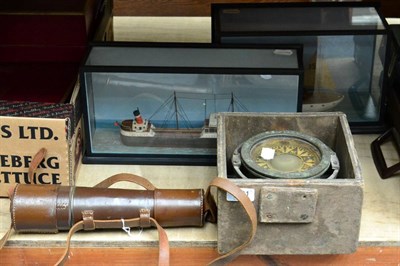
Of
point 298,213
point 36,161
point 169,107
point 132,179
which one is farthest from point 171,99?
point 298,213

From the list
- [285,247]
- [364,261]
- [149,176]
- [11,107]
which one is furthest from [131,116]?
[364,261]

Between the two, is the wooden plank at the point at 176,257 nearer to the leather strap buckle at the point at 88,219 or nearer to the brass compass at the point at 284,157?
the leather strap buckle at the point at 88,219

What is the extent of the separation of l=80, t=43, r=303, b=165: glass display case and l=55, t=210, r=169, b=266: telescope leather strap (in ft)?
0.82

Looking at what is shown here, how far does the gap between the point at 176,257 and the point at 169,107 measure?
36cm

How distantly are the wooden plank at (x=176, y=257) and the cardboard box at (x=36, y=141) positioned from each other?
156 mm

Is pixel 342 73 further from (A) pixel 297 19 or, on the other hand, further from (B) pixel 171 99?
(B) pixel 171 99

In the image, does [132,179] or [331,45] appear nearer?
[132,179]

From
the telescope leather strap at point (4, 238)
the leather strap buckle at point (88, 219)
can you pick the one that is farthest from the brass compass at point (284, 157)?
the telescope leather strap at point (4, 238)

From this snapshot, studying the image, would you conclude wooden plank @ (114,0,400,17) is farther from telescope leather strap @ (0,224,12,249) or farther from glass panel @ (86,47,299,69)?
telescope leather strap @ (0,224,12,249)

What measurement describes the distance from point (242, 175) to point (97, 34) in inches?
25.0

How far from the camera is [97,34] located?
187 cm

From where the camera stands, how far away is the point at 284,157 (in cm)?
148

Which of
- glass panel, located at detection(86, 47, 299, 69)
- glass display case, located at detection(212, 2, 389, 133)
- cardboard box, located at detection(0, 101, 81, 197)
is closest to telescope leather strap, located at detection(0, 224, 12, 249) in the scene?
cardboard box, located at detection(0, 101, 81, 197)

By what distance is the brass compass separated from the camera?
56.0 inches
